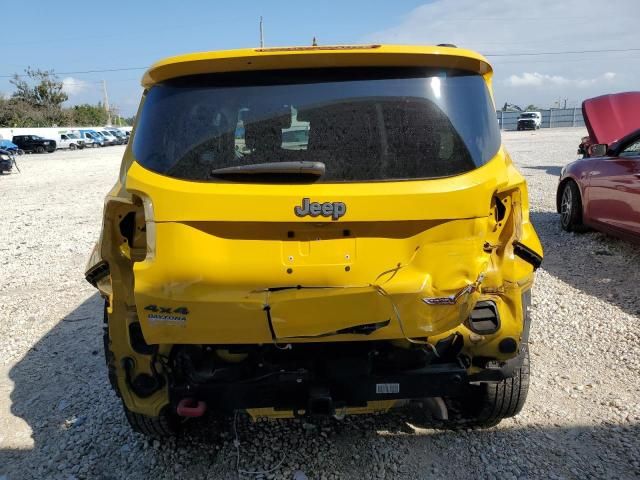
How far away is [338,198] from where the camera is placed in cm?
207

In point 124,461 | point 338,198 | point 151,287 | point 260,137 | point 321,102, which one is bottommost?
point 124,461

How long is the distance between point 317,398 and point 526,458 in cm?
128

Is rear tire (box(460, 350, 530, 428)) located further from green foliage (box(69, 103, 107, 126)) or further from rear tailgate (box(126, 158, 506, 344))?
green foliage (box(69, 103, 107, 126))

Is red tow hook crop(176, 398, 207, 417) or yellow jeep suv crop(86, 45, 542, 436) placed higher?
yellow jeep suv crop(86, 45, 542, 436)

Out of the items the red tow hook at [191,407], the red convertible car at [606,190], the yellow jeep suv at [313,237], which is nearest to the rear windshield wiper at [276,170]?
the yellow jeep suv at [313,237]

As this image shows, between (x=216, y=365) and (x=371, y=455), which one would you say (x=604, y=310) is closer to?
(x=371, y=455)

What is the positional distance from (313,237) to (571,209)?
245 inches

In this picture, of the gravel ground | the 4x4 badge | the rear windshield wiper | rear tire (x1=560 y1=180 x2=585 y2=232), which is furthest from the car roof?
rear tire (x1=560 y1=180 x2=585 y2=232)

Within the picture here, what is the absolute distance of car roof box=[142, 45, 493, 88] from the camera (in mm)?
2182

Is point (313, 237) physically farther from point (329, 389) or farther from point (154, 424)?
point (154, 424)

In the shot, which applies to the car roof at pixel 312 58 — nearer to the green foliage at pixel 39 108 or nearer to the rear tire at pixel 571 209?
the rear tire at pixel 571 209

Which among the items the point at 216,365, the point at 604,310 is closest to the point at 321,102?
the point at 216,365

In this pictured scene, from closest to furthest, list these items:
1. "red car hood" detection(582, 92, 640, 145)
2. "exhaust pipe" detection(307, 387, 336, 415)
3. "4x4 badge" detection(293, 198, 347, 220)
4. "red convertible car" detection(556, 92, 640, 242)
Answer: "4x4 badge" detection(293, 198, 347, 220), "exhaust pipe" detection(307, 387, 336, 415), "red convertible car" detection(556, 92, 640, 242), "red car hood" detection(582, 92, 640, 145)

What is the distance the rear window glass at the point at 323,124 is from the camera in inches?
86.0
